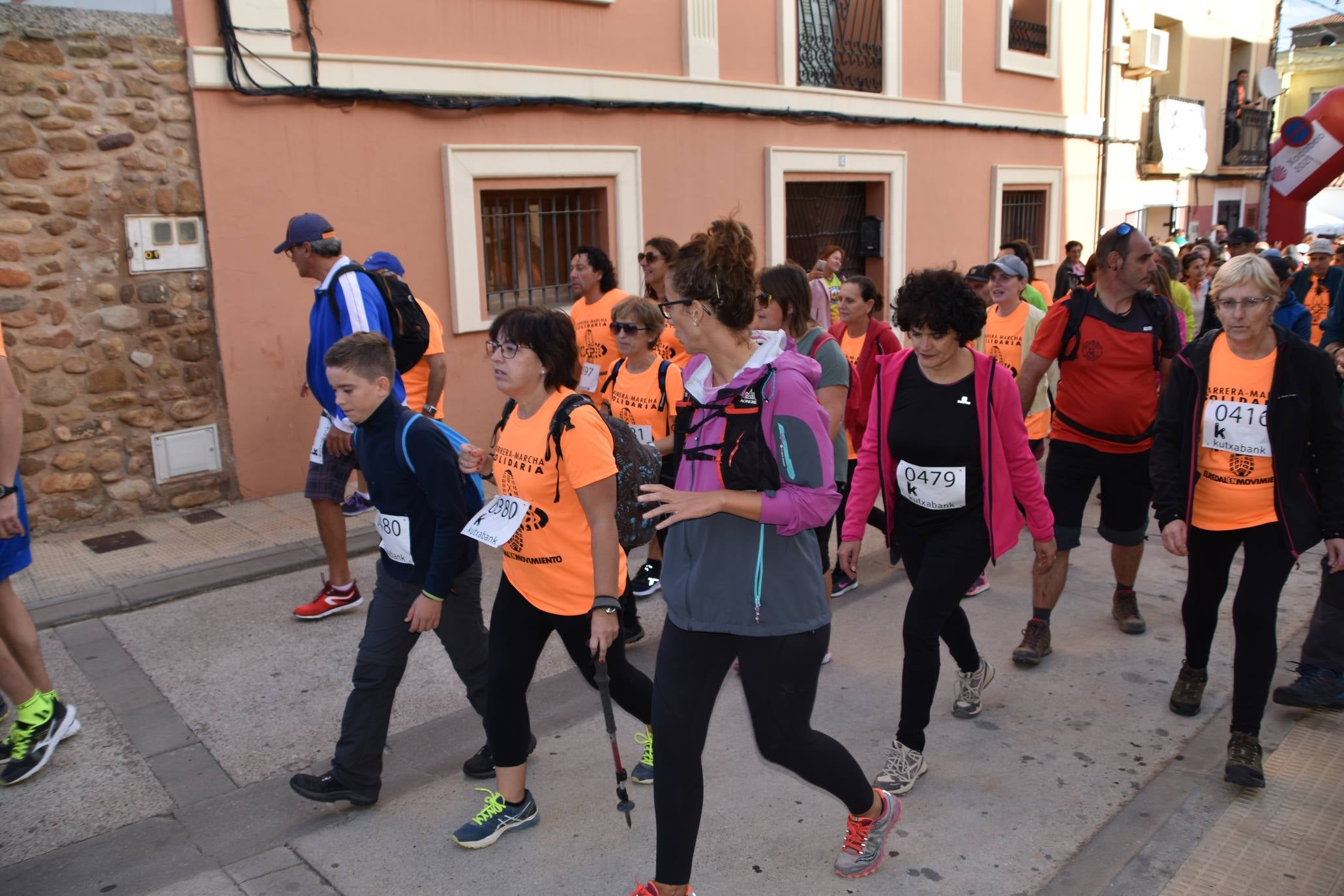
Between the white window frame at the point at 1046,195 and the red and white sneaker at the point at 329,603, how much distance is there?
38.1 ft

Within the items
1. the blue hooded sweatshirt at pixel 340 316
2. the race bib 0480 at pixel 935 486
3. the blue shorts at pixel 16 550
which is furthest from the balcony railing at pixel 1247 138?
the blue shorts at pixel 16 550

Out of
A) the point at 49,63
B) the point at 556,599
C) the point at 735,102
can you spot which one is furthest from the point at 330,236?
the point at 735,102

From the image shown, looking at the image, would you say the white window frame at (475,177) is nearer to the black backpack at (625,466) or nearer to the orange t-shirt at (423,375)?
the orange t-shirt at (423,375)

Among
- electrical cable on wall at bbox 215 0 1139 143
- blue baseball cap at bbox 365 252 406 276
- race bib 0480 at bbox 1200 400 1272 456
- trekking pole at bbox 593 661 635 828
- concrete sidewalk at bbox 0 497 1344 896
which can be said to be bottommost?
concrete sidewalk at bbox 0 497 1344 896

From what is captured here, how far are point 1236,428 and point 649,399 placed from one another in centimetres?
241

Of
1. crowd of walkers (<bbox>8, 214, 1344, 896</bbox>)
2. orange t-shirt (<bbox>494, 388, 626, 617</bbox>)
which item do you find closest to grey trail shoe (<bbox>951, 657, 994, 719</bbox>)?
crowd of walkers (<bbox>8, 214, 1344, 896</bbox>)

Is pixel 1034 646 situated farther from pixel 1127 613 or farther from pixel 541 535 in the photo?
pixel 541 535

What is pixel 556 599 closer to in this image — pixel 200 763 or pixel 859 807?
pixel 859 807

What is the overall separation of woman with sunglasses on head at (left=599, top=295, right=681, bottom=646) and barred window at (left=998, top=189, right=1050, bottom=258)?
38.2 feet

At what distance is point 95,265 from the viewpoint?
654 cm

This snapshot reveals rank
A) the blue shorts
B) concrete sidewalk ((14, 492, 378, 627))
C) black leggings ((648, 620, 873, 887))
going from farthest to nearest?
concrete sidewalk ((14, 492, 378, 627))
the blue shorts
black leggings ((648, 620, 873, 887))

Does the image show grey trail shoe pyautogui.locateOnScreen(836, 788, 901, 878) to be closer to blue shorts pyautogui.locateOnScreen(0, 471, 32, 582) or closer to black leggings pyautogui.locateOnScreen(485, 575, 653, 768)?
black leggings pyautogui.locateOnScreen(485, 575, 653, 768)

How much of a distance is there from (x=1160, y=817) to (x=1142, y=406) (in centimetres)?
190

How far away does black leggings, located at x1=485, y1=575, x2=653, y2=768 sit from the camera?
321cm
